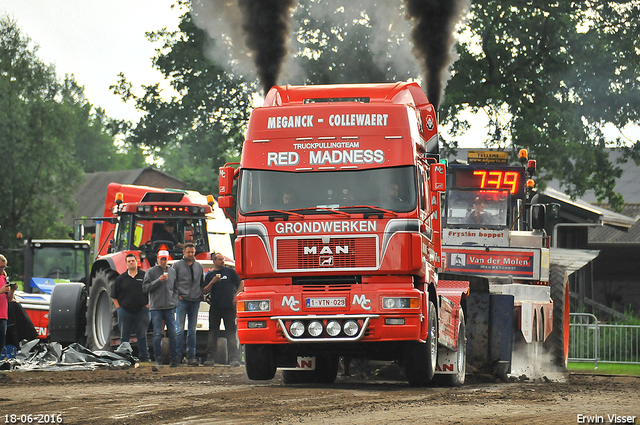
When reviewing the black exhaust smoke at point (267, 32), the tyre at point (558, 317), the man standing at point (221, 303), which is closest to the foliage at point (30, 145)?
the black exhaust smoke at point (267, 32)

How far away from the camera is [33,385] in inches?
513

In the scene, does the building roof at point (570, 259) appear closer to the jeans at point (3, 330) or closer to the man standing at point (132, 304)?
the man standing at point (132, 304)

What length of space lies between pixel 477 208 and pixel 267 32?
5.30 metres

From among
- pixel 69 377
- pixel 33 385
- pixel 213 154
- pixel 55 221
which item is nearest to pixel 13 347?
pixel 69 377

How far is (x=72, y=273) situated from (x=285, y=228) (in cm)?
1507

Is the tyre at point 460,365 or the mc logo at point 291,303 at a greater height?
the mc logo at point 291,303

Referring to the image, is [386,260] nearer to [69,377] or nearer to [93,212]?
[69,377]

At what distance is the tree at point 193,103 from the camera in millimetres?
32844

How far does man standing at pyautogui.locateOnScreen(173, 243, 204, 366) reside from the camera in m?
17.3

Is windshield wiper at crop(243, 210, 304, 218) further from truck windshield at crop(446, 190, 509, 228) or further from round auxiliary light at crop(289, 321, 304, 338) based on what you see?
truck windshield at crop(446, 190, 509, 228)

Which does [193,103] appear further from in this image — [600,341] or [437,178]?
[437,178]

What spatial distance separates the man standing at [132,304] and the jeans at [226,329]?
1.12 metres

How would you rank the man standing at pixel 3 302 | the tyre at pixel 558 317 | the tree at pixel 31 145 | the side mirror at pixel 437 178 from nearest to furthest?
1. the side mirror at pixel 437 178
2. the man standing at pixel 3 302
3. the tyre at pixel 558 317
4. the tree at pixel 31 145

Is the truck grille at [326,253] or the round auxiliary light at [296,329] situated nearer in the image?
the truck grille at [326,253]
